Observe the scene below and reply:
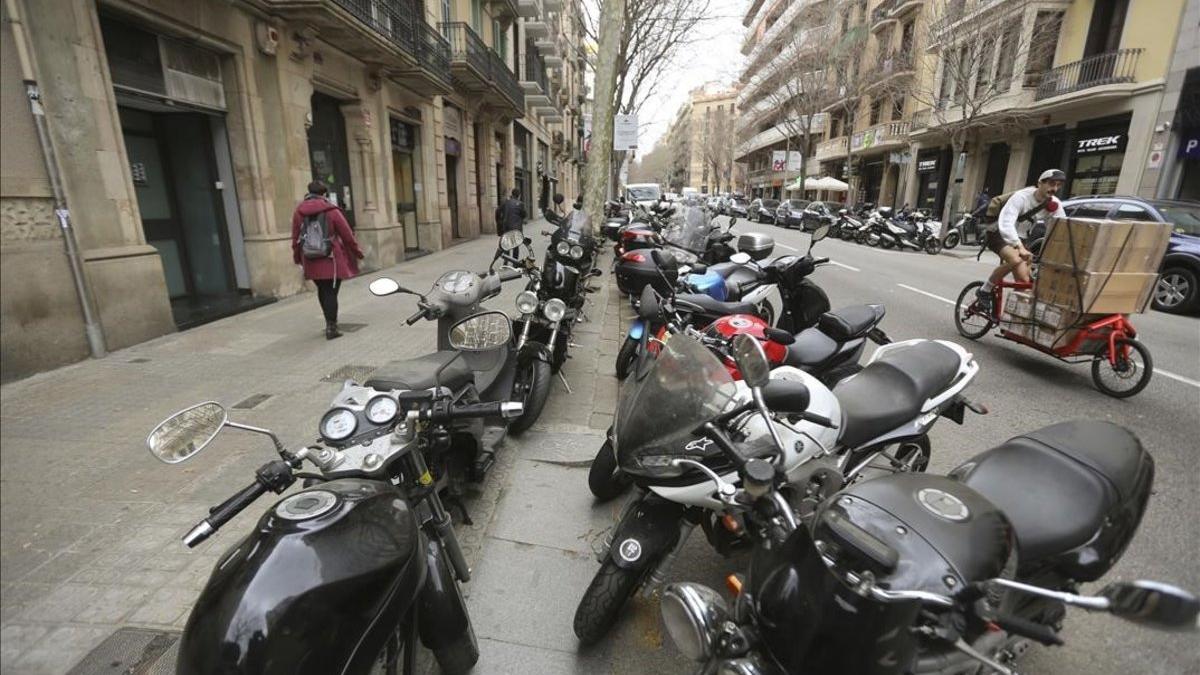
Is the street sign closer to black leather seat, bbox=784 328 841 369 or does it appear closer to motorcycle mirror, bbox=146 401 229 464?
black leather seat, bbox=784 328 841 369

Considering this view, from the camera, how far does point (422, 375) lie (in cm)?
248

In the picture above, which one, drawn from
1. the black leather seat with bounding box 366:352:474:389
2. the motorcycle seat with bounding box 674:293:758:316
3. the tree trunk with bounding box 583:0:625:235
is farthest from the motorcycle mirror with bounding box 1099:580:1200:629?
the tree trunk with bounding box 583:0:625:235

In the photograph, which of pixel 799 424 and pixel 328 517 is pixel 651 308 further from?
pixel 328 517

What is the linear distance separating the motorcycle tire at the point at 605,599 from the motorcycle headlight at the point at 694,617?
0.54 meters

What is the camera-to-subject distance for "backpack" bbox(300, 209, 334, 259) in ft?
20.5

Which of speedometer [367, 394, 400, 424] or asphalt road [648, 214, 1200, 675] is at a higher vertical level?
speedometer [367, 394, 400, 424]

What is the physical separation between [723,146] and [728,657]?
77.6m

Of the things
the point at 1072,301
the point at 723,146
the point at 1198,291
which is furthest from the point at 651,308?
the point at 723,146

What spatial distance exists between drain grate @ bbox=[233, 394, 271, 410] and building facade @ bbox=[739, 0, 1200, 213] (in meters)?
20.8

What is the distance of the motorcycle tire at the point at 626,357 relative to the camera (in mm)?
4688

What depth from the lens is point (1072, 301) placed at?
16.3 ft

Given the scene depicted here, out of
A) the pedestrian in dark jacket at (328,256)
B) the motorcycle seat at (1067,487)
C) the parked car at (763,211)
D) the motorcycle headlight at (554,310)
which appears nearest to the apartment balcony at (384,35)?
the pedestrian in dark jacket at (328,256)

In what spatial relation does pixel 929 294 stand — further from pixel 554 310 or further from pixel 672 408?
pixel 672 408

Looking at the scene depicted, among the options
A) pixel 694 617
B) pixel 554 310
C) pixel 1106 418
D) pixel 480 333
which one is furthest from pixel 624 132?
pixel 694 617
